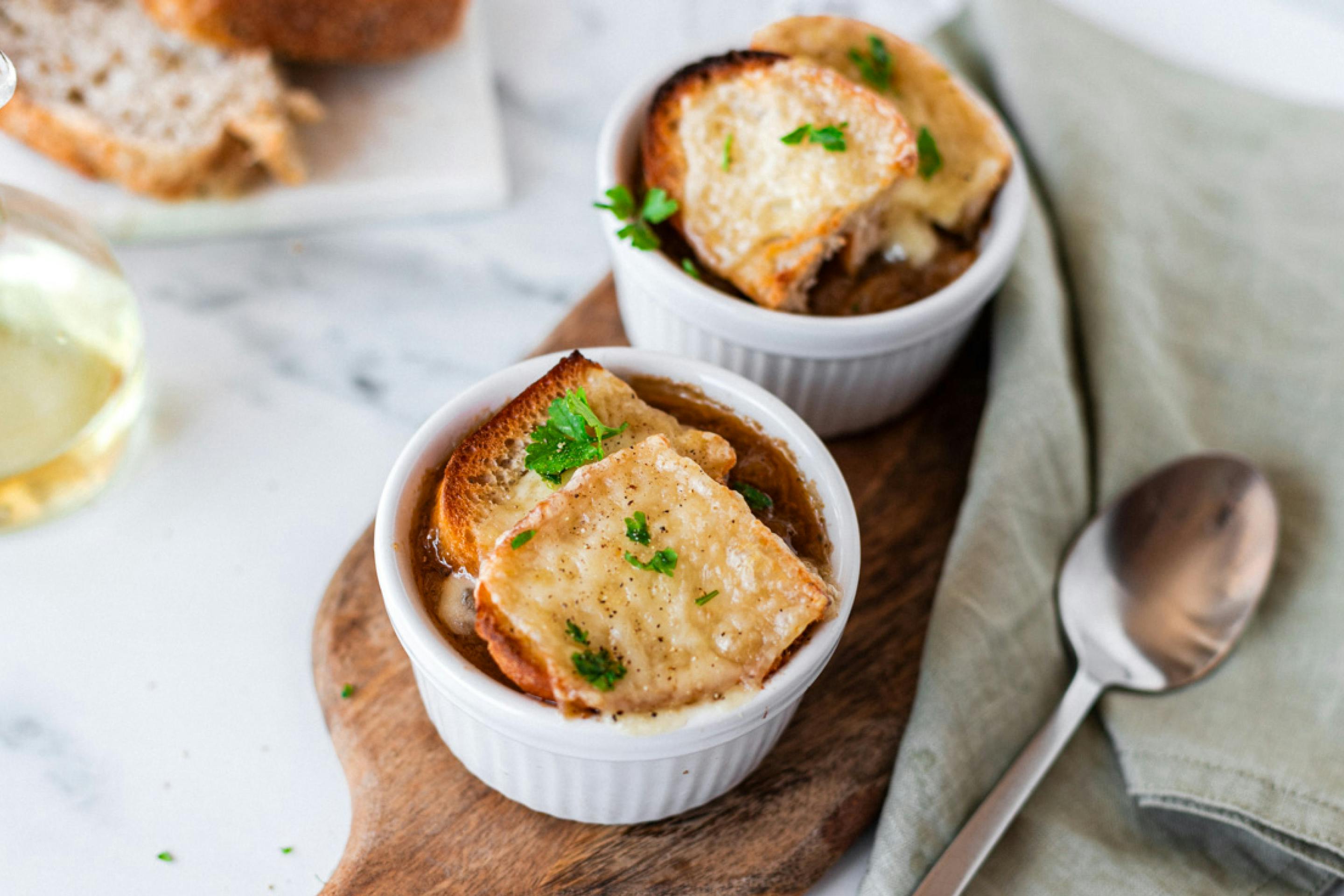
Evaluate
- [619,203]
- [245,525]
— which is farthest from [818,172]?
[245,525]

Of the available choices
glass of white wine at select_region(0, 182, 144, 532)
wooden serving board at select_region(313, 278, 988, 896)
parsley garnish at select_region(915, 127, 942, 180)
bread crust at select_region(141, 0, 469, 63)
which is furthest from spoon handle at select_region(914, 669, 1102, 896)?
bread crust at select_region(141, 0, 469, 63)

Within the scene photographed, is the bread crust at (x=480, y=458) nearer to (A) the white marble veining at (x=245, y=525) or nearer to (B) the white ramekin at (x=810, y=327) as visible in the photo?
(B) the white ramekin at (x=810, y=327)

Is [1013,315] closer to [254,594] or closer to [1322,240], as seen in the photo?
[1322,240]

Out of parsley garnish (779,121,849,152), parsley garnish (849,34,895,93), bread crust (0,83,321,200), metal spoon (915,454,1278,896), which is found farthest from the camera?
bread crust (0,83,321,200)

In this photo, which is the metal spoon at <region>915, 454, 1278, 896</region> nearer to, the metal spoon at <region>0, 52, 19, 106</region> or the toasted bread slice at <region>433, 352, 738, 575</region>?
the toasted bread slice at <region>433, 352, 738, 575</region>

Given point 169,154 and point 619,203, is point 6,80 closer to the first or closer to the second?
point 169,154

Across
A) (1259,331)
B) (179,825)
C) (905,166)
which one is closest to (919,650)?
(905,166)
